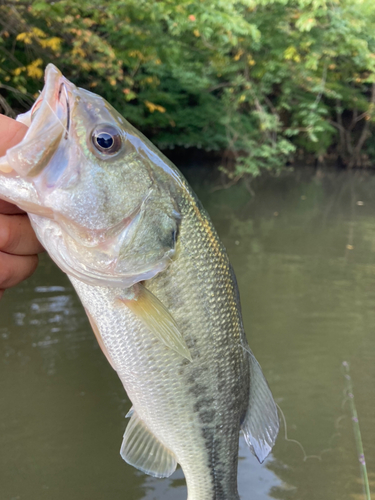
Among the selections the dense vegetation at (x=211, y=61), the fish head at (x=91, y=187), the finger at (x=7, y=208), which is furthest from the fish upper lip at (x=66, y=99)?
the dense vegetation at (x=211, y=61)

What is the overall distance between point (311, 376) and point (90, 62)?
618 centimetres

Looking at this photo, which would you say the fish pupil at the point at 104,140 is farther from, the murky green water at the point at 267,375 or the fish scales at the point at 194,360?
the murky green water at the point at 267,375

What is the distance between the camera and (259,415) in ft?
5.33

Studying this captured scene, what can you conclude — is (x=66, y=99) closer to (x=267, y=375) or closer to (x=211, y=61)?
(x=267, y=375)

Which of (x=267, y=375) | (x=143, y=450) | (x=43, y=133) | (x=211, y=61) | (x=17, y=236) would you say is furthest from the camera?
(x=211, y=61)

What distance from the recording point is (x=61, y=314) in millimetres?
5277

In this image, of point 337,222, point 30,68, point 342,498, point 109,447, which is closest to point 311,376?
point 342,498

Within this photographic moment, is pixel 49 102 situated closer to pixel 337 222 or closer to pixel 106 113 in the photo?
pixel 106 113

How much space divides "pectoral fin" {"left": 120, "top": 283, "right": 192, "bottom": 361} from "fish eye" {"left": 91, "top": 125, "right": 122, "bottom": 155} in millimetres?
406

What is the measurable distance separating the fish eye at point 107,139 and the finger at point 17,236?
349 mm

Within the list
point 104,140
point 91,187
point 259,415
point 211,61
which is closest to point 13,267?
point 91,187

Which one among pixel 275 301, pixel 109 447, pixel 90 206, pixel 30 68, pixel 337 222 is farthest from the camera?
pixel 337 222

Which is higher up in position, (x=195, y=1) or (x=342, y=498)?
(x=195, y=1)

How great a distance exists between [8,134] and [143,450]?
1.16 metres
